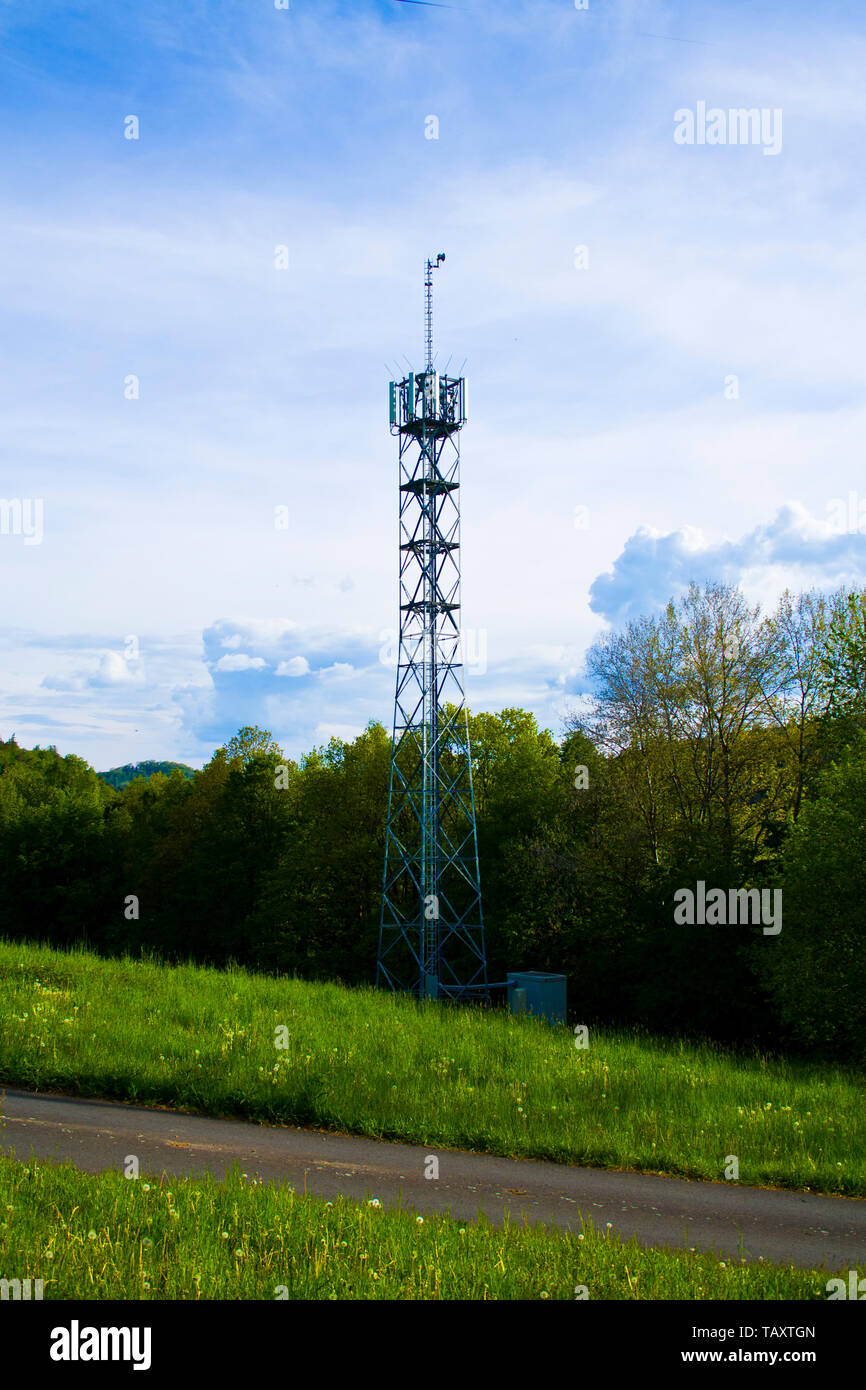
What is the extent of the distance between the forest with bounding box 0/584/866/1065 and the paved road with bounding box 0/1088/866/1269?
927 centimetres

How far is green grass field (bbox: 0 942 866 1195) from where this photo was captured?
915 cm

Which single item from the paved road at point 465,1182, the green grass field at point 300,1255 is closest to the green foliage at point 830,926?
the paved road at point 465,1182

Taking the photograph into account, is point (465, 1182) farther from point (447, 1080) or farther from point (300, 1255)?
point (447, 1080)

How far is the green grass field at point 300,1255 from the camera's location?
5438 millimetres

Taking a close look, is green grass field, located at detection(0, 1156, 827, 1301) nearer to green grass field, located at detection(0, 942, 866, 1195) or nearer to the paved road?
the paved road

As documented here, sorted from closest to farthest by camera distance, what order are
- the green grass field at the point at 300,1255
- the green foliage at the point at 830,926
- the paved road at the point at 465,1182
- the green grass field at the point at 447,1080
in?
1. the green grass field at the point at 300,1255
2. the paved road at the point at 465,1182
3. the green grass field at the point at 447,1080
4. the green foliage at the point at 830,926

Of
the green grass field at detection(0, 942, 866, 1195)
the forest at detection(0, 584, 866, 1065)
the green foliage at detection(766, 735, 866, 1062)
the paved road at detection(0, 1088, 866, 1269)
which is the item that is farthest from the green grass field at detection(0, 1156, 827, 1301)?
the green foliage at detection(766, 735, 866, 1062)

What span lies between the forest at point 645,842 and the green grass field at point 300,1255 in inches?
461

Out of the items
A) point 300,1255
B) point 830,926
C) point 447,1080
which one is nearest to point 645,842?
point 830,926

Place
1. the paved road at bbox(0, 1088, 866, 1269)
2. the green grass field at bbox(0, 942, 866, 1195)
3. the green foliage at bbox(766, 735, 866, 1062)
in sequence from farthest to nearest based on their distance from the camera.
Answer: the green foliage at bbox(766, 735, 866, 1062) < the green grass field at bbox(0, 942, 866, 1195) < the paved road at bbox(0, 1088, 866, 1269)

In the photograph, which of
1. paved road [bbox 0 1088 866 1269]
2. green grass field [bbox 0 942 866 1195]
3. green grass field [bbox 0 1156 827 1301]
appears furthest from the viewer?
green grass field [bbox 0 942 866 1195]

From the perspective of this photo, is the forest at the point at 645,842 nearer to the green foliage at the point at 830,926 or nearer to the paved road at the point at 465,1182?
the green foliage at the point at 830,926

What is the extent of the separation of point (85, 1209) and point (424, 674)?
95.7 ft
